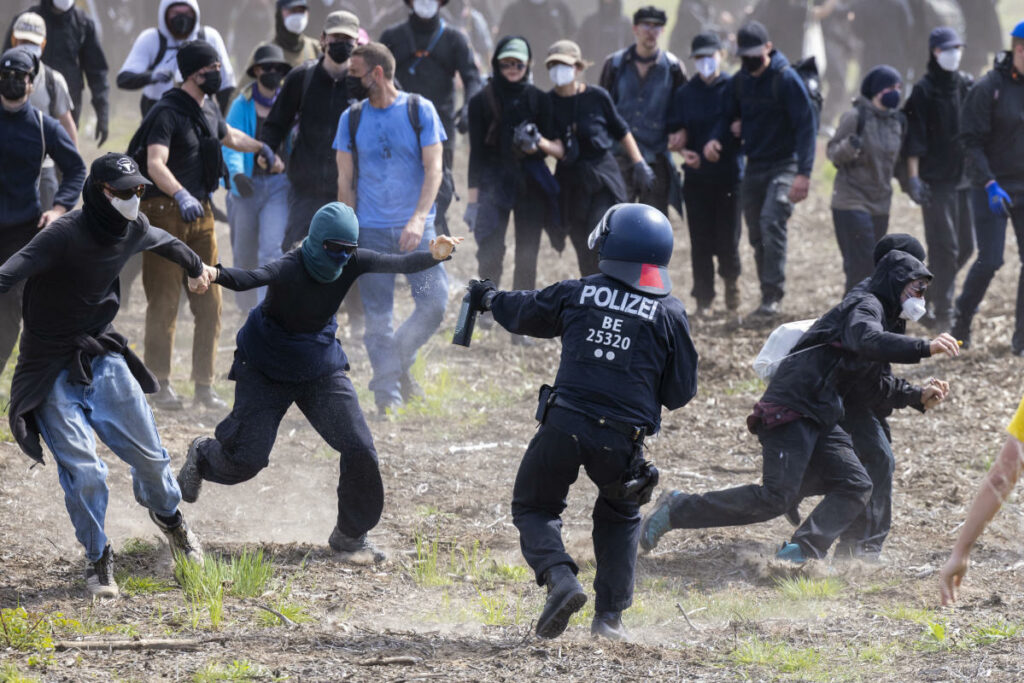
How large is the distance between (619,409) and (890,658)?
1427 millimetres

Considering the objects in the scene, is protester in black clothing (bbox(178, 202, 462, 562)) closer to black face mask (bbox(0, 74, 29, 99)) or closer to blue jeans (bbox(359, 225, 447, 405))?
black face mask (bbox(0, 74, 29, 99))

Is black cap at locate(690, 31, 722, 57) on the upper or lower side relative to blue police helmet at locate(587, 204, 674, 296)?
upper

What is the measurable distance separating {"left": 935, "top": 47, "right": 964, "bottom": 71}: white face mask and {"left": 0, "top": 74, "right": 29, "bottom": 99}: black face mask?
23.2 feet

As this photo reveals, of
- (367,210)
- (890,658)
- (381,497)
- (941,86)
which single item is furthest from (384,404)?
(941,86)

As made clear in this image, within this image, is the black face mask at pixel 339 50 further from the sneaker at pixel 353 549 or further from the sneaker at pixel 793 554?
the sneaker at pixel 793 554

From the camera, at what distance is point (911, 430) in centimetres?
945

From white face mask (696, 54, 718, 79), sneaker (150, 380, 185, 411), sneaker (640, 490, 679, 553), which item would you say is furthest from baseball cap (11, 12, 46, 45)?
sneaker (640, 490, 679, 553)

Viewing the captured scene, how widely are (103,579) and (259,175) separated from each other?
491 cm

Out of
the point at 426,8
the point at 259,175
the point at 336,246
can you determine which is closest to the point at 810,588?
the point at 336,246

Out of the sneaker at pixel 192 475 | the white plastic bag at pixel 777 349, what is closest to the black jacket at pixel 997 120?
the white plastic bag at pixel 777 349

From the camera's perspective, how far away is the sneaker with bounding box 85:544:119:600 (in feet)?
19.8

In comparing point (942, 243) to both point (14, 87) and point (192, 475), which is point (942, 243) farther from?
point (14, 87)

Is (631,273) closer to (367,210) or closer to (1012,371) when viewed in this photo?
(367,210)

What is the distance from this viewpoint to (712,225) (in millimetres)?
11969
